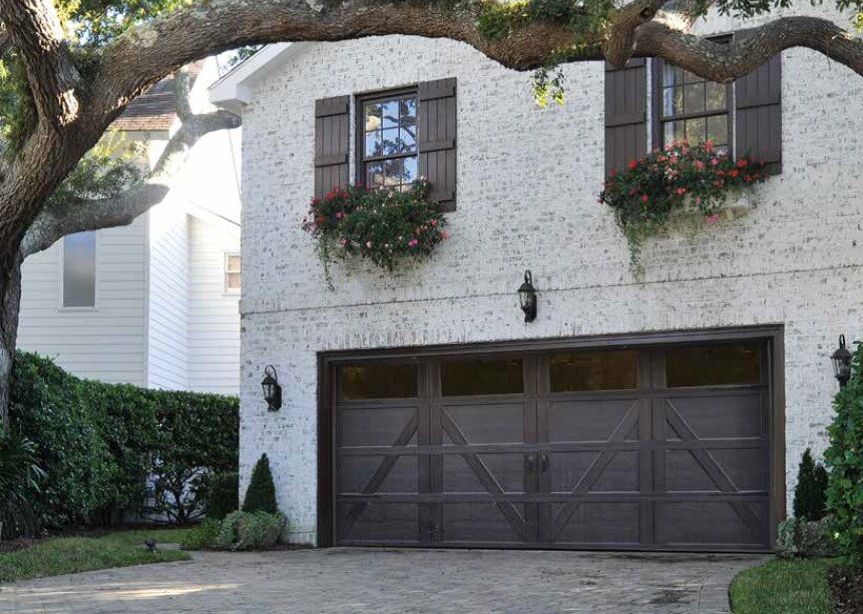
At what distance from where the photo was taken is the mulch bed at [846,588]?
333 inches

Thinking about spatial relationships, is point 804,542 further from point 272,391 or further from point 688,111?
point 272,391

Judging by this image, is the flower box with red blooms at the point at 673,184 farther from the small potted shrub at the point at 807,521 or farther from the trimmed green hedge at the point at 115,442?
the trimmed green hedge at the point at 115,442

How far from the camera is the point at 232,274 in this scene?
25297 millimetres

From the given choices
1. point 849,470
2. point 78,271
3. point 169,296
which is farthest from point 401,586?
point 169,296

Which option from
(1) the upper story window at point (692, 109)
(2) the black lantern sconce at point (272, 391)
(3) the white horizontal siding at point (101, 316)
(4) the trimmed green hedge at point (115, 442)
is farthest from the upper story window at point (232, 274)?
(1) the upper story window at point (692, 109)

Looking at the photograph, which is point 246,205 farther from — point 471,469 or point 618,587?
point 618,587

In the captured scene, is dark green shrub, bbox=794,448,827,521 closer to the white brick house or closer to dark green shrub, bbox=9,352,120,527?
the white brick house

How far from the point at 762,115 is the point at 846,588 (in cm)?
541

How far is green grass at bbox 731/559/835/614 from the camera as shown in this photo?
8.53 metres

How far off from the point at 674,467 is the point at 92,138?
21.4 ft

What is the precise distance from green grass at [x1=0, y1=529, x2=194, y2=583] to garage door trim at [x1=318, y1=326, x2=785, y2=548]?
2.01 meters

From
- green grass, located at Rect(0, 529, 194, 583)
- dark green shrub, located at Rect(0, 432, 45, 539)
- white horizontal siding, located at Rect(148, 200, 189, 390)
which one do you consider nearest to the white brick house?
green grass, located at Rect(0, 529, 194, 583)

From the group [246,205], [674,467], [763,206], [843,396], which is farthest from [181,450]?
[843,396]

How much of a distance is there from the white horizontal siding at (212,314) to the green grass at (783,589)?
15.5 meters
